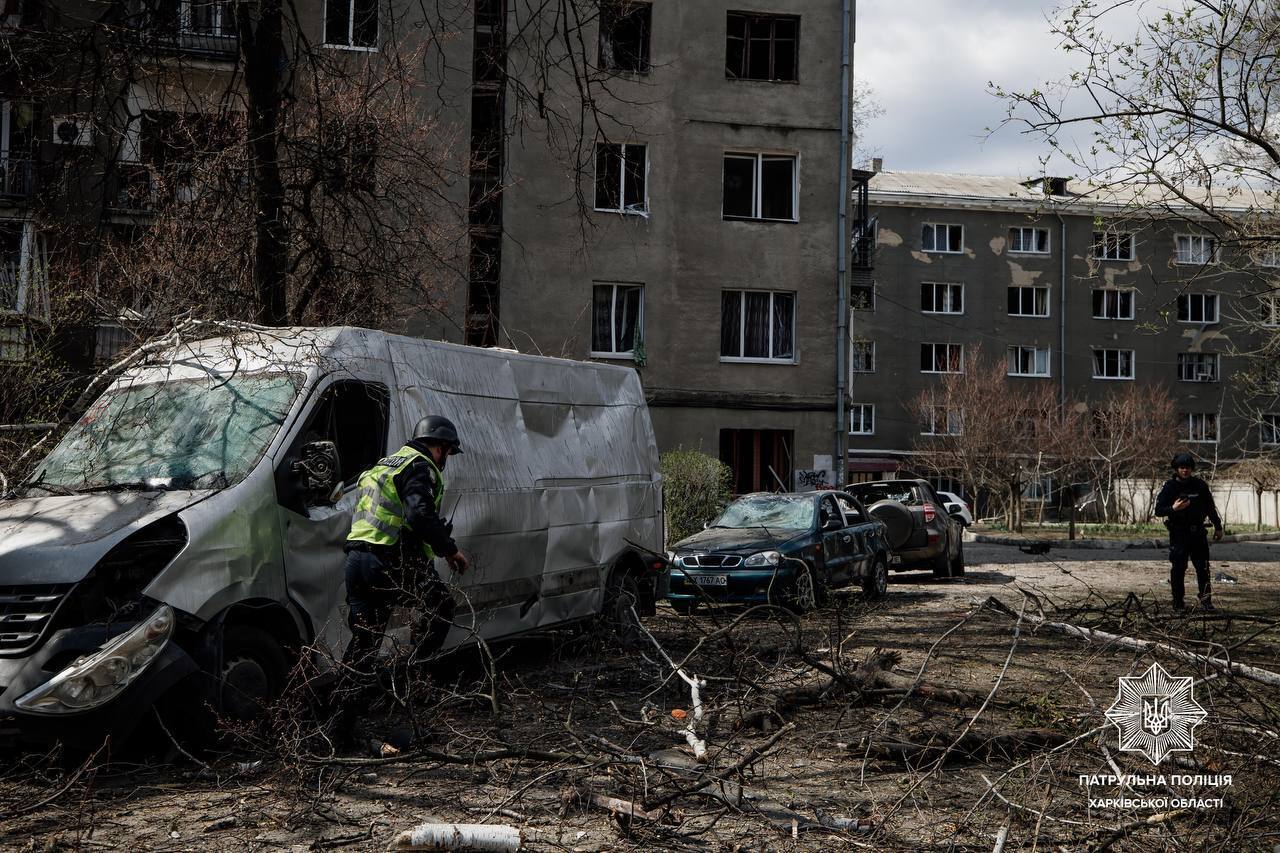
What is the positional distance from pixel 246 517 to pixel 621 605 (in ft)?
15.7

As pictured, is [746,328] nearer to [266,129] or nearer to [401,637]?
[266,129]

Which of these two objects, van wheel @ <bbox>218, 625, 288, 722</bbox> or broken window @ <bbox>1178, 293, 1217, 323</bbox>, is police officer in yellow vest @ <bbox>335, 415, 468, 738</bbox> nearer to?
van wheel @ <bbox>218, 625, 288, 722</bbox>

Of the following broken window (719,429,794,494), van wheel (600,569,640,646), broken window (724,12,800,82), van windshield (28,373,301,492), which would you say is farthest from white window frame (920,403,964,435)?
van windshield (28,373,301,492)

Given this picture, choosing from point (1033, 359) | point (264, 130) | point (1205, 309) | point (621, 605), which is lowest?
point (621, 605)

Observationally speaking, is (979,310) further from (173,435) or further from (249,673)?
(249,673)

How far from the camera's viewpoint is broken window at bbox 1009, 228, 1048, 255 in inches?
1992

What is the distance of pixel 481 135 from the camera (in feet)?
83.1

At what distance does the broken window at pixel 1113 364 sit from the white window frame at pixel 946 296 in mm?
6526

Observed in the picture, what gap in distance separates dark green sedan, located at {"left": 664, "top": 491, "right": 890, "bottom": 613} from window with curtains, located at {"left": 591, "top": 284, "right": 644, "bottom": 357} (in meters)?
9.96

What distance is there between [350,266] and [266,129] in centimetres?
262

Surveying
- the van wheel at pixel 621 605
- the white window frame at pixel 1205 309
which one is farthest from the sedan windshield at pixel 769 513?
the white window frame at pixel 1205 309

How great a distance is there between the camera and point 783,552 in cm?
1348

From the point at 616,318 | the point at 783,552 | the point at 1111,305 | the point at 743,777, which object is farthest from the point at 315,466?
the point at 1111,305

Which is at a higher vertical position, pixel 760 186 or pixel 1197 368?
pixel 760 186
